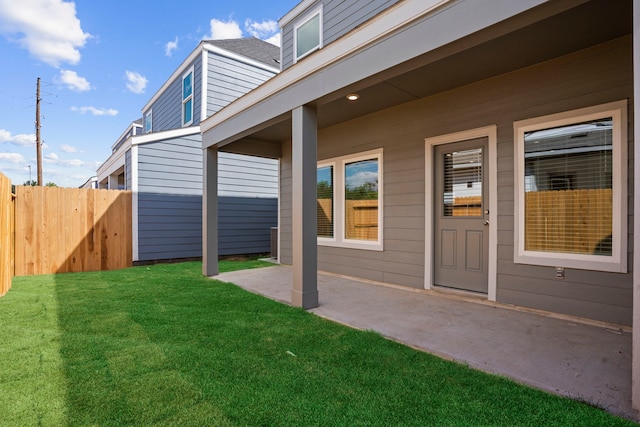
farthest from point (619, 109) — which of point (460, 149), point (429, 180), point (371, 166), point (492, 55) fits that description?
point (371, 166)

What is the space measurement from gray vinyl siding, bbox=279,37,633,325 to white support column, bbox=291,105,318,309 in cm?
170

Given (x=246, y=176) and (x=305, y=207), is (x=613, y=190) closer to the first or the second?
(x=305, y=207)

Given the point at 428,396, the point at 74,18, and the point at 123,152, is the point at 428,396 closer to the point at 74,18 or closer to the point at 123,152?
the point at 123,152

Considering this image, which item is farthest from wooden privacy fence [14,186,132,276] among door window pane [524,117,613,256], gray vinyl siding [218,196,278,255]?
door window pane [524,117,613,256]

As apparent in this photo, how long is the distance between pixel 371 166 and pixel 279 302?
276 centimetres

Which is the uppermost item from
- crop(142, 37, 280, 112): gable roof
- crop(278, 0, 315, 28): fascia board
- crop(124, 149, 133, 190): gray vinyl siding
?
crop(142, 37, 280, 112): gable roof

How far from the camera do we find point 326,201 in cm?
631

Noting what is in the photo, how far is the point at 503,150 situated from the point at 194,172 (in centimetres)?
696

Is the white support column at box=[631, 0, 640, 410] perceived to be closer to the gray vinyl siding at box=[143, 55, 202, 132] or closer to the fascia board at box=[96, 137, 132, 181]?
the fascia board at box=[96, 137, 132, 181]

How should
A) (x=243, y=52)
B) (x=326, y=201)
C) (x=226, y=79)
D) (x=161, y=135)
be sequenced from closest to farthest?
(x=326, y=201) < (x=161, y=135) < (x=226, y=79) < (x=243, y=52)

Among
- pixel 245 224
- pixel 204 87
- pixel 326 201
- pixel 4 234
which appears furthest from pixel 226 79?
pixel 4 234

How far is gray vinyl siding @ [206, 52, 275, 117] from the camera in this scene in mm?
8803

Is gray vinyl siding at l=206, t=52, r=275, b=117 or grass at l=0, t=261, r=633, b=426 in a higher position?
gray vinyl siding at l=206, t=52, r=275, b=117

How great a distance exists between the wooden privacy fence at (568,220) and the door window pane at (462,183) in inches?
25.6
